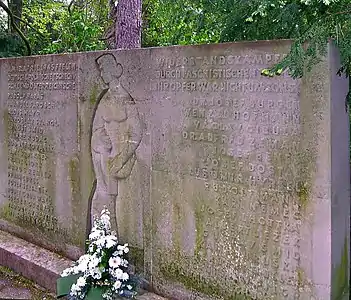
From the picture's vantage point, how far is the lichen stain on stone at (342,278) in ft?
Answer: 9.32

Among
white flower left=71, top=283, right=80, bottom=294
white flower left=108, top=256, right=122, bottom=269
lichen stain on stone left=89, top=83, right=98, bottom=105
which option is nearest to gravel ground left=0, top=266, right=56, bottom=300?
white flower left=71, top=283, right=80, bottom=294

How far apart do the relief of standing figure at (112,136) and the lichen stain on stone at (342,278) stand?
5.35ft

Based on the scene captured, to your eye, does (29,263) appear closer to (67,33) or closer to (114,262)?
(114,262)

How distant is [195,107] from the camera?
342cm

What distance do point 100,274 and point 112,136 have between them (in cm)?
103

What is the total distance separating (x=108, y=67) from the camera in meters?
4.03

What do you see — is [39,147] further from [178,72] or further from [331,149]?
[331,149]

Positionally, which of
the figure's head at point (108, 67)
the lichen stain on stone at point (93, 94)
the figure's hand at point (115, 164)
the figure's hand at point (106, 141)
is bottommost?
the figure's hand at point (115, 164)

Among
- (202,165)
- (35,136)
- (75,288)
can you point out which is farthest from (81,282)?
(35,136)

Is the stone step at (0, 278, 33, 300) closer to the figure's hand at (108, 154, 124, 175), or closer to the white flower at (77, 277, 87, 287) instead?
the white flower at (77, 277, 87, 287)

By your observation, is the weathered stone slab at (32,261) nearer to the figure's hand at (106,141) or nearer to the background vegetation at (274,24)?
the figure's hand at (106,141)

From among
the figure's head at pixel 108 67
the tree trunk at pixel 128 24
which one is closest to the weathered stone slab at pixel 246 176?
the figure's head at pixel 108 67

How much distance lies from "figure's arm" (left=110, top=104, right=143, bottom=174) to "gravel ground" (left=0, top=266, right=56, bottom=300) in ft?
4.08

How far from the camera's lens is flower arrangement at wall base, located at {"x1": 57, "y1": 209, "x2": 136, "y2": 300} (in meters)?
3.67
